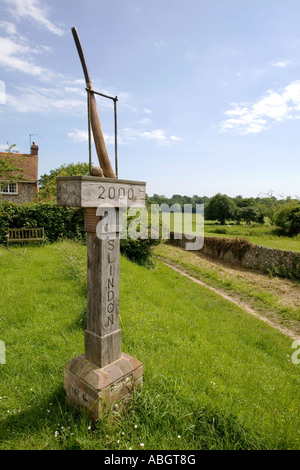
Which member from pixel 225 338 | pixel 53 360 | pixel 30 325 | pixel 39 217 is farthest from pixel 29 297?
pixel 39 217

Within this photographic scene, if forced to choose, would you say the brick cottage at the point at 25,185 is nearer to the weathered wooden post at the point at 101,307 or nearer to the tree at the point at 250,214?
the tree at the point at 250,214

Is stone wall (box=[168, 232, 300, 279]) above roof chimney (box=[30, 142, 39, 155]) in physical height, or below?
below

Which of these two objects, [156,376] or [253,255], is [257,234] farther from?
[156,376]

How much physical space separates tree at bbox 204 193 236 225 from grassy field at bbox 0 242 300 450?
80.2 feet

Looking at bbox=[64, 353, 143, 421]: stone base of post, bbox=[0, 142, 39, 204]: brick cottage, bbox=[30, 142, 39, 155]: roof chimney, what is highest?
bbox=[30, 142, 39, 155]: roof chimney

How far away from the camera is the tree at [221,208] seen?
96.6 ft

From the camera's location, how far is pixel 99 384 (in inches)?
92.4

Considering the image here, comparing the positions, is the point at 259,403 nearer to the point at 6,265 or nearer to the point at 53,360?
the point at 53,360

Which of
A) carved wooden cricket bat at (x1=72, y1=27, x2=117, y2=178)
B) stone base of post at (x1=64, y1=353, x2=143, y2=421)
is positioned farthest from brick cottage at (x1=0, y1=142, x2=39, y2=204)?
stone base of post at (x1=64, y1=353, x2=143, y2=421)

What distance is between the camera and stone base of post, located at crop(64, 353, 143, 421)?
7.70 feet

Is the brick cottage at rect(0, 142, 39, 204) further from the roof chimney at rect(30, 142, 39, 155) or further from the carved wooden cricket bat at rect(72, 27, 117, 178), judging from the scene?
the carved wooden cricket bat at rect(72, 27, 117, 178)

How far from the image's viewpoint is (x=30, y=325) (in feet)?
13.6

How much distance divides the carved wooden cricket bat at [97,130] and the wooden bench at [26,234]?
956cm

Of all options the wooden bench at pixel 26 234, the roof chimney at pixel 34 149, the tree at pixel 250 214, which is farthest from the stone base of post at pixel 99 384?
the tree at pixel 250 214
